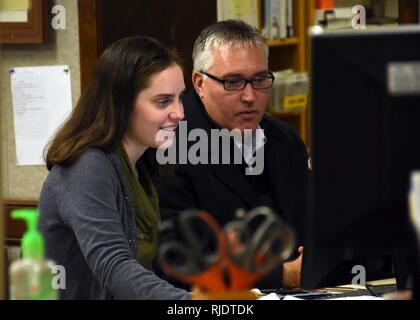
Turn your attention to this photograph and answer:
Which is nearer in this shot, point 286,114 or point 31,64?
point 31,64

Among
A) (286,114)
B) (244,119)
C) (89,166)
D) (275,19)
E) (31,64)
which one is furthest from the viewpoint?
(286,114)

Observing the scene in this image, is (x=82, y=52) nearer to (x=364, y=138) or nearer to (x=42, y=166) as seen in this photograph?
(x=42, y=166)

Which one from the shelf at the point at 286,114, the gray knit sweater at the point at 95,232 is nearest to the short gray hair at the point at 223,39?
the gray knit sweater at the point at 95,232

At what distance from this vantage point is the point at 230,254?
4.58 ft

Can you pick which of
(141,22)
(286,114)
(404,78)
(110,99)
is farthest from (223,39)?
(286,114)

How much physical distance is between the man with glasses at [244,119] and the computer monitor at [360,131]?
1.27 m

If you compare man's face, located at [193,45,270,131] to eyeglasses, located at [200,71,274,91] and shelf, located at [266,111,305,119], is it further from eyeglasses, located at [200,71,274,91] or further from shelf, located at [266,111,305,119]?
shelf, located at [266,111,305,119]

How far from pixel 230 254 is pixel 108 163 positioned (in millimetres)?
837

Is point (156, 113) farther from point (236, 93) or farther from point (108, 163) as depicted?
point (236, 93)

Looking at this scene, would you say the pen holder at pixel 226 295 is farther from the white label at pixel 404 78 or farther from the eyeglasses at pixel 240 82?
the eyeglasses at pixel 240 82

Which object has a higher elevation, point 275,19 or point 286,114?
point 275,19

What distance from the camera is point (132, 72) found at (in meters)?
2.23

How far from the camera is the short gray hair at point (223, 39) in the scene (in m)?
2.83
